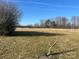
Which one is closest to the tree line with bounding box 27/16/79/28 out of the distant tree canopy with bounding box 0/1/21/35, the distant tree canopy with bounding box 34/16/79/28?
the distant tree canopy with bounding box 34/16/79/28

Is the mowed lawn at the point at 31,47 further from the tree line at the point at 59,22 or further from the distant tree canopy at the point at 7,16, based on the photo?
the tree line at the point at 59,22

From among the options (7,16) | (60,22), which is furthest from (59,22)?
(7,16)

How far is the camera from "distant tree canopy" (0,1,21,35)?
20.3 m

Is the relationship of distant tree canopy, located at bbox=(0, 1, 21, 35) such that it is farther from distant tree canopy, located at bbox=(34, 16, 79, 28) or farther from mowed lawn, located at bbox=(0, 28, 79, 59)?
distant tree canopy, located at bbox=(34, 16, 79, 28)

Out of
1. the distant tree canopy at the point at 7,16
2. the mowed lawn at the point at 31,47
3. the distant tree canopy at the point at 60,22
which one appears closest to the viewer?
the mowed lawn at the point at 31,47

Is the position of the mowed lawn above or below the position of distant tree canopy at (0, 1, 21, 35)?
below

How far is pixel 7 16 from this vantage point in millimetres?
20688

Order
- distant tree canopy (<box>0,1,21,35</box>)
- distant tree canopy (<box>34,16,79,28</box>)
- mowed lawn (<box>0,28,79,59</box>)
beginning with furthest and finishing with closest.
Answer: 1. distant tree canopy (<box>34,16,79,28</box>)
2. distant tree canopy (<box>0,1,21,35</box>)
3. mowed lawn (<box>0,28,79,59</box>)

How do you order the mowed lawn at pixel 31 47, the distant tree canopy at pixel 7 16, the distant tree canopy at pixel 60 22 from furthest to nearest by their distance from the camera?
1. the distant tree canopy at pixel 60 22
2. the distant tree canopy at pixel 7 16
3. the mowed lawn at pixel 31 47

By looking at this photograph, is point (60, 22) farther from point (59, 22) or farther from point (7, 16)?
point (7, 16)

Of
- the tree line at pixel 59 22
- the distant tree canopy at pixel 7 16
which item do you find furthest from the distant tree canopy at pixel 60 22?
the distant tree canopy at pixel 7 16

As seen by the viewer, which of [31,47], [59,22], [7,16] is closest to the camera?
[31,47]

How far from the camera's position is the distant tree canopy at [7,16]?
66.7ft

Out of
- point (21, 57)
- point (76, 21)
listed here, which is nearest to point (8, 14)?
point (21, 57)
